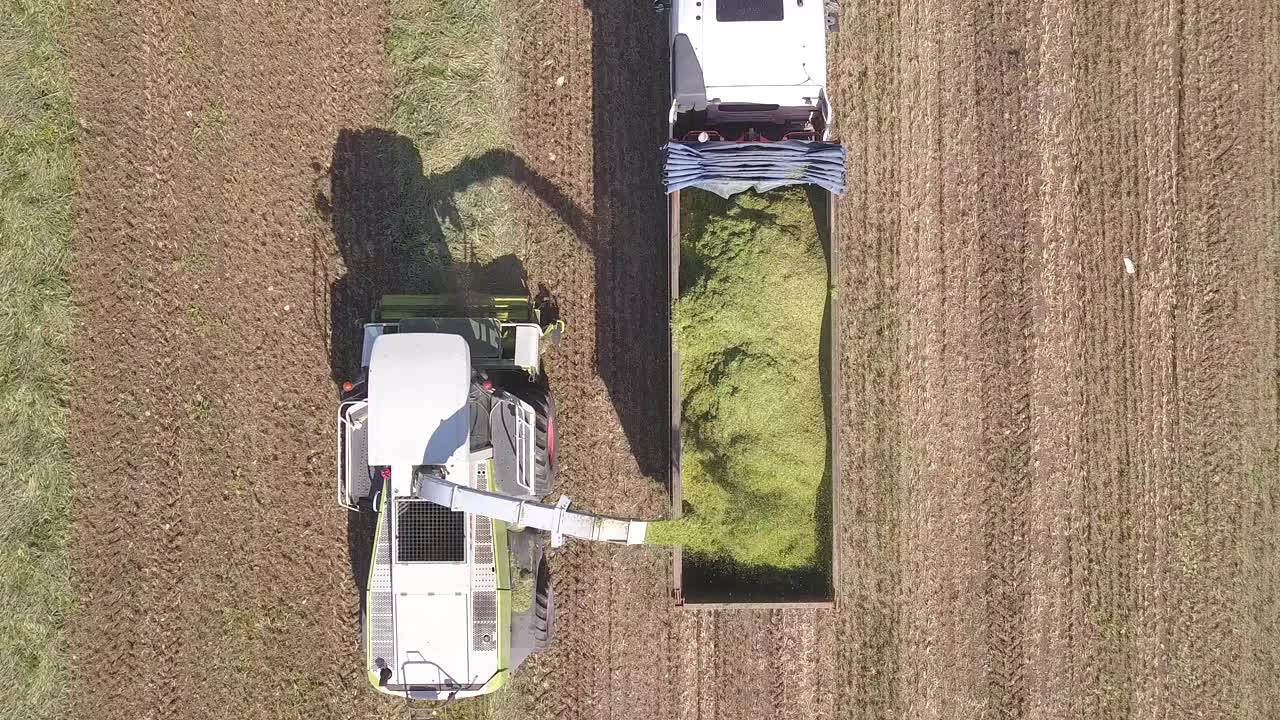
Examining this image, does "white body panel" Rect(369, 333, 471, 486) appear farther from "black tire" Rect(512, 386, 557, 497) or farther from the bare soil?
the bare soil

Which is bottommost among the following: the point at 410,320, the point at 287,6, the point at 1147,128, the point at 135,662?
the point at 135,662

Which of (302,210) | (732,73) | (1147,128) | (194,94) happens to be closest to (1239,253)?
(1147,128)

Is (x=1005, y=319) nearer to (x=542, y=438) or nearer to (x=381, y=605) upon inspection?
(x=542, y=438)

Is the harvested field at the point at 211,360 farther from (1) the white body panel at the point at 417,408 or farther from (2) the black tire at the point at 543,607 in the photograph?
(1) the white body panel at the point at 417,408

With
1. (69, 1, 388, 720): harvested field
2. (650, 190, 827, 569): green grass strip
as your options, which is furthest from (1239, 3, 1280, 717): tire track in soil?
(69, 1, 388, 720): harvested field

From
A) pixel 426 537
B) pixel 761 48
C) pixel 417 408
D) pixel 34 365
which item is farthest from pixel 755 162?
pixel 34 365

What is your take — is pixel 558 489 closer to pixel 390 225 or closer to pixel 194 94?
pixel 390 225
